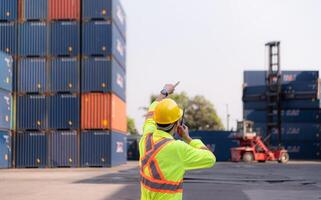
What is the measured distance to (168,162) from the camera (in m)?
4.37

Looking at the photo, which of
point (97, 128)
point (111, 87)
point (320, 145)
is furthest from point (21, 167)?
point (320, 145)

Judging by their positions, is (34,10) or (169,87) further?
(34,10)

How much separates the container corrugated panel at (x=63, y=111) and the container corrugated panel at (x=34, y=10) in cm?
478

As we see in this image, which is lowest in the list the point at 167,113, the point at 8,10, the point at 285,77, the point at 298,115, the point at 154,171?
the point at 154,171

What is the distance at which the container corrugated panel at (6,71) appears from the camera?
31.1 m

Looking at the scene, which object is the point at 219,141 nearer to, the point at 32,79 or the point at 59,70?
the point at 59,70

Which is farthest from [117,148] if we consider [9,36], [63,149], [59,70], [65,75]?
[9,36]

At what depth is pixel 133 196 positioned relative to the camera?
48.4 ft

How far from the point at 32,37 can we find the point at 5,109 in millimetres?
4691

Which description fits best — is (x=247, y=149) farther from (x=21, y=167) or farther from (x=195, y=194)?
(x=195, y=194)

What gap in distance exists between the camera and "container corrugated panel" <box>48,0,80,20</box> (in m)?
33.6

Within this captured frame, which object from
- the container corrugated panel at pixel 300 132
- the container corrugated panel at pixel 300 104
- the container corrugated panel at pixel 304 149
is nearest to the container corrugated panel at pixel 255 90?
the container corrugated panel at pixel 300 104

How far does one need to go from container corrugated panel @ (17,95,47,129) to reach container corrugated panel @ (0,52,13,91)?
1.34m

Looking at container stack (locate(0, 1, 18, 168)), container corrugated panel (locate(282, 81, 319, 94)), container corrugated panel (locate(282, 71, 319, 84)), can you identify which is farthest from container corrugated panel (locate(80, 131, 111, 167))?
container corrugated panel (locate(282, 71, 319, 84))
